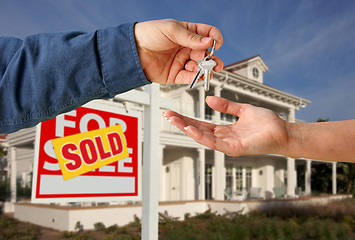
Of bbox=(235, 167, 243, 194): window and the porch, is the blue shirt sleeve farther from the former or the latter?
bbox=(235, 167, 243, 194): window

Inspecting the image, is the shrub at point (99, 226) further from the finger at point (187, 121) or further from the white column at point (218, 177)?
the finger at point (187, 121)

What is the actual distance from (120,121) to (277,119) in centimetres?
294

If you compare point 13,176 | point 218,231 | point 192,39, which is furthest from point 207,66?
point 13,176

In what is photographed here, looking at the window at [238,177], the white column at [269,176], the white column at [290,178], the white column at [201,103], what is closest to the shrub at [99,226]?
the white column at [201,103]

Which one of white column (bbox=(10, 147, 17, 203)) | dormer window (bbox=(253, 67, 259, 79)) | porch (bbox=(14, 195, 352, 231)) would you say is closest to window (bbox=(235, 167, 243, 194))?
dormer window (bbox=(253, 67, 259, 79))

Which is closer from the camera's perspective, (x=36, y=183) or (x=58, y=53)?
(x=58, y=53)

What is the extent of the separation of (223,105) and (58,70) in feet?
2.22

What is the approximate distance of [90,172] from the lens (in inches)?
150

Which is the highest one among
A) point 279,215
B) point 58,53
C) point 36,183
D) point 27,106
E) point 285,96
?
point 285,96

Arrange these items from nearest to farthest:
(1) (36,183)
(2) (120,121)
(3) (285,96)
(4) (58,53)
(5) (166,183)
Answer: (4) (58,53) → (1) (36,183) → (2) (120,121) → (5) (166,183) → (3) (285,96)

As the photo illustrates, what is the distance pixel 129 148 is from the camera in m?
4.11

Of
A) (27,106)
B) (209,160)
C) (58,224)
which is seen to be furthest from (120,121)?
(209,160)

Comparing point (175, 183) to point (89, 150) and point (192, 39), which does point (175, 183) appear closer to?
point (89, 150)

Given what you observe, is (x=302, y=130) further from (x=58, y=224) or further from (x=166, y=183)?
(x=166, y=183)
